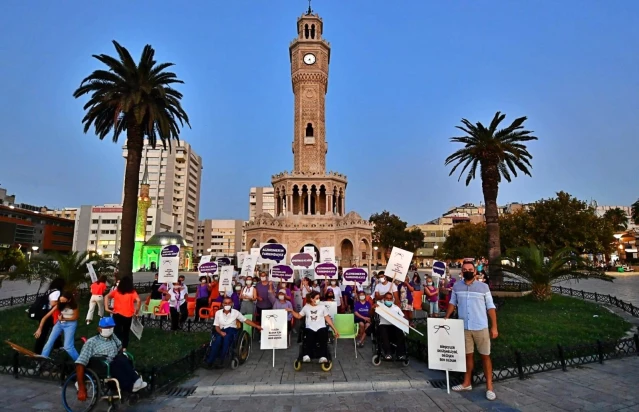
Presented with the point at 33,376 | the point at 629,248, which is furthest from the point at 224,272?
the point at 629,248

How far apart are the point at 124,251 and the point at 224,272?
7.96 metres

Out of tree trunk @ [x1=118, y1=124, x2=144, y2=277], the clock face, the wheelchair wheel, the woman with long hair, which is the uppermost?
the clock face

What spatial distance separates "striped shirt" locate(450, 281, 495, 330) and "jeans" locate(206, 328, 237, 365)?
4.70 metres

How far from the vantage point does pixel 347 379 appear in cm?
713

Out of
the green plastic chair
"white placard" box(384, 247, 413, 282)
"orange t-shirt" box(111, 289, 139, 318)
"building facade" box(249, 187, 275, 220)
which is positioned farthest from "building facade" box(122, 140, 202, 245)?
the green plastic chair

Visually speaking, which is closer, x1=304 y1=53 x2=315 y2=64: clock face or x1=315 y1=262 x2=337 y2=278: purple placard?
x1=315 y1=262 x2=337 y2=278: purple placard

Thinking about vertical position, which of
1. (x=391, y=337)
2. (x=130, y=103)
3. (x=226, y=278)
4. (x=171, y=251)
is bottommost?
(x=391, y=337)

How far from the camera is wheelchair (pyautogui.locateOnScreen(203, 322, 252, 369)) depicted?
7.93 meters

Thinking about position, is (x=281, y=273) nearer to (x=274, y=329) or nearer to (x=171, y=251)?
(x=274, y=329)

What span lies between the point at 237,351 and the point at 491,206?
21545 millimetres

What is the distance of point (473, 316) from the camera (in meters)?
6.49

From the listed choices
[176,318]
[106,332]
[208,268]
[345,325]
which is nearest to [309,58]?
[208,268]

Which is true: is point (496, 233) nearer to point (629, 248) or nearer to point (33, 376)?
point (33, 376)

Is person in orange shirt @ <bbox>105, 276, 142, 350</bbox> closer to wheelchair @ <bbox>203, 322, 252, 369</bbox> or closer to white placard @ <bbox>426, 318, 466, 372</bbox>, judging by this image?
wheelchair @ <bbox>203, 322, 252, 369</bbox>
